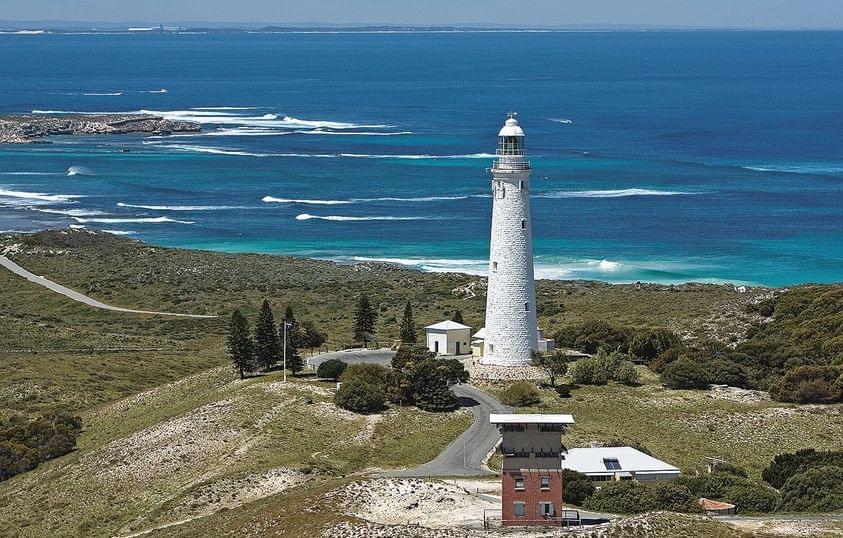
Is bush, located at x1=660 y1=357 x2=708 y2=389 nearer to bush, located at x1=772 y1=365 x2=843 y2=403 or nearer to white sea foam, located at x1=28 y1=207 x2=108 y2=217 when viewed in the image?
bush, located at x1=772 y1=365 x2=843 y2=403

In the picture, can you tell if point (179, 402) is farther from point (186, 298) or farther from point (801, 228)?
point (801, 228)

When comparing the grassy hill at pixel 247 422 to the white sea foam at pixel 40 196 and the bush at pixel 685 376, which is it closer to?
the bush at pixel 685 376

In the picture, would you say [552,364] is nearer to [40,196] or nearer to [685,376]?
[685,376]

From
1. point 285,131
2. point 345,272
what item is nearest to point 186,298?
point 345,272

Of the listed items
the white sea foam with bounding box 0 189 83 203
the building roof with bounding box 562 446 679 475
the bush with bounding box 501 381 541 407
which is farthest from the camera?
the white sea foam with bounding box 0 189 83 203

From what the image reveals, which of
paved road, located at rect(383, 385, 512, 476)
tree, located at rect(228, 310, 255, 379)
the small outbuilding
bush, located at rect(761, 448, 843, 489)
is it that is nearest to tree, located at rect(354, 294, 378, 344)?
the small outbuilding

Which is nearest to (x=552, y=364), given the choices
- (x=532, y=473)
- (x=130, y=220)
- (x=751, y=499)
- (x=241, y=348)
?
(x=241, y=348)
